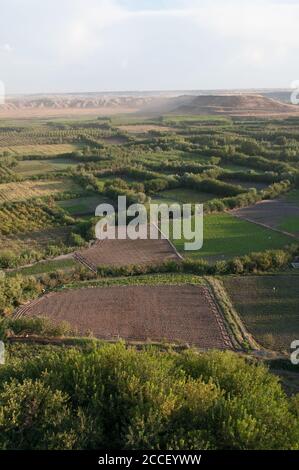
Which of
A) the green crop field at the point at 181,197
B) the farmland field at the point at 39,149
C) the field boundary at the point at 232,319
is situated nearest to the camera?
the field boundary at the point at 232,319

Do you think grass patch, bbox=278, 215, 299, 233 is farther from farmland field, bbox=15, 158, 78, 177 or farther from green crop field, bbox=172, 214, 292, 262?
farmland field, bbox=15, 158, 78, 177

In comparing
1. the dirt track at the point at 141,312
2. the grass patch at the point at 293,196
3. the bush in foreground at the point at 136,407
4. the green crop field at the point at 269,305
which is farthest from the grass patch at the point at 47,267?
the grass patch at the point at 293,196

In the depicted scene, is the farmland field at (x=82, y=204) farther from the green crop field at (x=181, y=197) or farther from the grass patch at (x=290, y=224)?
the grass patch at (x=290, y=224)

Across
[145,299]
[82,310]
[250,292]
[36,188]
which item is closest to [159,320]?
[145,299]

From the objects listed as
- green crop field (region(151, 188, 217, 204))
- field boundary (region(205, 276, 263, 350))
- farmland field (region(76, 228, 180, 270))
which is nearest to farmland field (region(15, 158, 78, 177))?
green crop field (region(151, 188, 217, 204))

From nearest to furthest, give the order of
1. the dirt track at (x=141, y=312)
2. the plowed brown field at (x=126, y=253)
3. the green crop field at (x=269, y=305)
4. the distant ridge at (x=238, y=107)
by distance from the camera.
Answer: the green crop field at (x=269, y=305)
the dirt track at (x=141, y=312)
the plowed brown field at (x=126, y=253)
the distant ridge at (x=238, y=107)

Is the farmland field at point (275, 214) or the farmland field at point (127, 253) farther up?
the farmland field at point (275, 214)
